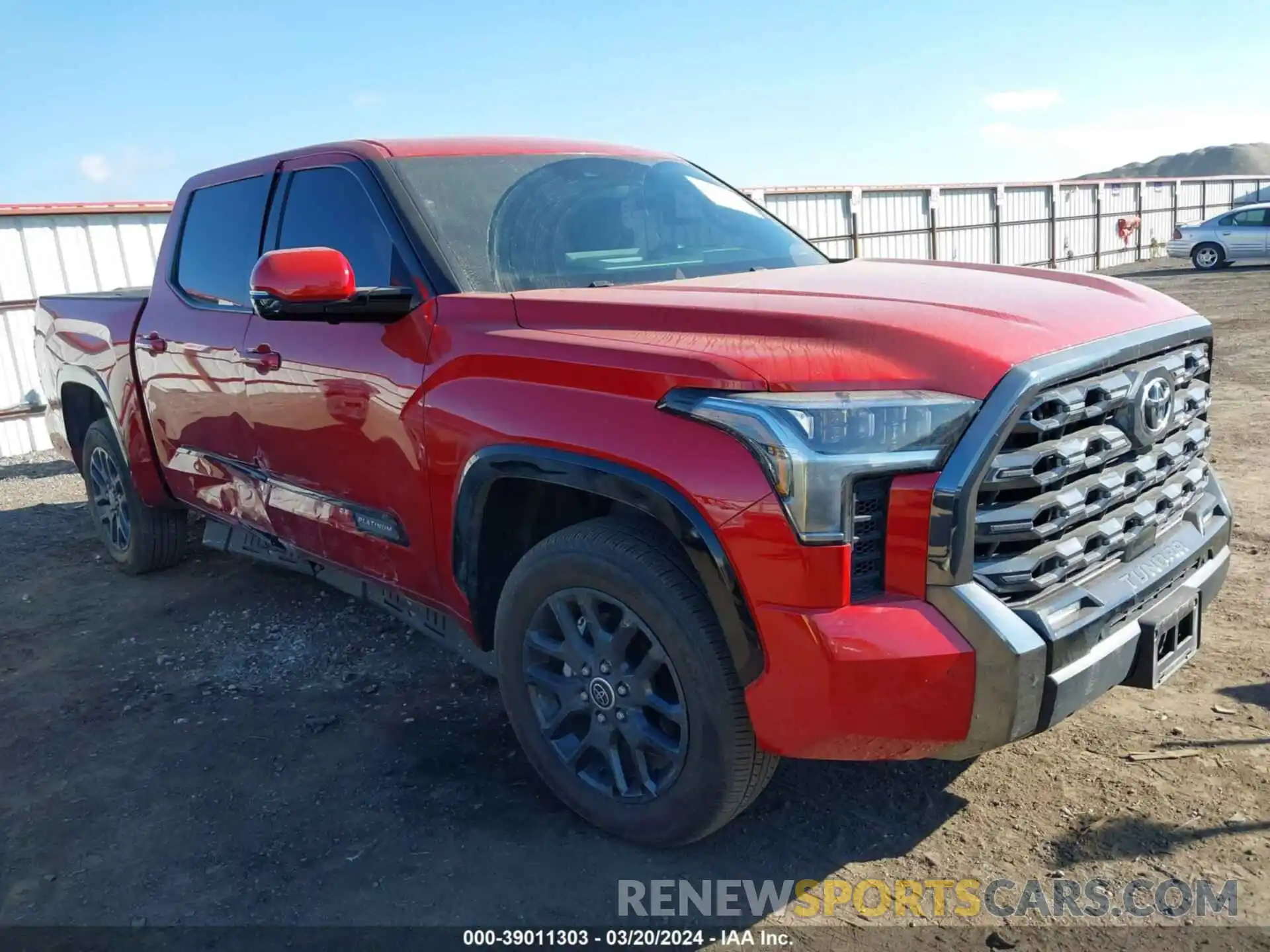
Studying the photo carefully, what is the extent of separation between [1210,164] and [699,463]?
117875mm

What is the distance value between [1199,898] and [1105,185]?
1264 inches

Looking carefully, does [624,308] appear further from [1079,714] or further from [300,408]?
[1079,714]

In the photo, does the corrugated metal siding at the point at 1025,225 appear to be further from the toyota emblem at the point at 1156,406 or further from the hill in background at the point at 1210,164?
the hill in background at the point at 1210,164

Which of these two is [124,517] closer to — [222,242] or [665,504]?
[222,242]

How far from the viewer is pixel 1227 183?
3691 cm

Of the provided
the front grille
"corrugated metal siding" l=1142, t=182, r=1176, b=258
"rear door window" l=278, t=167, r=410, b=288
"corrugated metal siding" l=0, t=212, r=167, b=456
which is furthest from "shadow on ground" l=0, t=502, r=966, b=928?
"corrugated metal siding" l=1142, t=182, r=1176, b=258

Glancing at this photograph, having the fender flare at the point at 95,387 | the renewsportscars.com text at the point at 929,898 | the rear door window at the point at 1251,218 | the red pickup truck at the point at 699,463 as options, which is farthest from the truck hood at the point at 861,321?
the rear door window at the point at 1251,218

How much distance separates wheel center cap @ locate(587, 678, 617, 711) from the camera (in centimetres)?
274

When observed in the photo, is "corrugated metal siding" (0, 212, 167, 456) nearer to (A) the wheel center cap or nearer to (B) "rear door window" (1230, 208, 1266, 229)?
(A) the wheel center cap

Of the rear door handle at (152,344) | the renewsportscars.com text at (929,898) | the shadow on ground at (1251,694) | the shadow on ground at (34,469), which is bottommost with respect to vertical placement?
the renewsportscars.com text at (929,898)

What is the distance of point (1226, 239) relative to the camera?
24.2 m

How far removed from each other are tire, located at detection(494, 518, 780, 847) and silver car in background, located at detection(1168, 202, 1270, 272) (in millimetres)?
26040

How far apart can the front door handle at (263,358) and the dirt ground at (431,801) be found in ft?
4.24

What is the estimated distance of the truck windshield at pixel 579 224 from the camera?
330 cm
